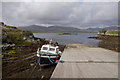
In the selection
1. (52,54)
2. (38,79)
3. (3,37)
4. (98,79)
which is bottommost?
(38,79)

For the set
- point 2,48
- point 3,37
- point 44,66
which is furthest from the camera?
point 3,37

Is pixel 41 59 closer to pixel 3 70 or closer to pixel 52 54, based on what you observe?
pixel 52 54

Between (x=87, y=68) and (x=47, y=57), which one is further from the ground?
(x=47, y=57)

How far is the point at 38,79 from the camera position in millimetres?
9375

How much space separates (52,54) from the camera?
12.9 metres

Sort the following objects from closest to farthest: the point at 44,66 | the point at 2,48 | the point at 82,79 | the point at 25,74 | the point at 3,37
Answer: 1. the point at 82,79
2. the point at 25,74
3. the point at 44,66
4. the point at 2,48
5. the point at 3,37

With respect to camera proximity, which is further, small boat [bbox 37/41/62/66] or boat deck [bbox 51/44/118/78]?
small boat [bbox 37/41/62/66]

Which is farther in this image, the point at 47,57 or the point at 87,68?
the point at 47,57

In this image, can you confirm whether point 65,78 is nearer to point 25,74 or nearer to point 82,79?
point 82,79

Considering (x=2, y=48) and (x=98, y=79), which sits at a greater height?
(x=2, y=48)

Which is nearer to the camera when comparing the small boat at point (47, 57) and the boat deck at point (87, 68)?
the boat deck at point (87, 68)

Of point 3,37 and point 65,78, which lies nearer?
point 65,78

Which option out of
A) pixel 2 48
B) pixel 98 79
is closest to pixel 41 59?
pixel 98 79

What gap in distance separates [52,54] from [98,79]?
8.06m
